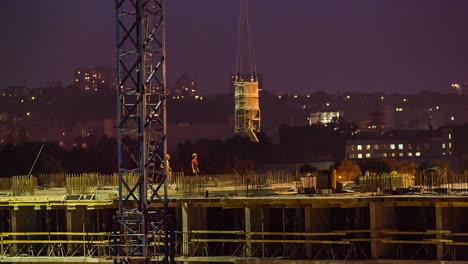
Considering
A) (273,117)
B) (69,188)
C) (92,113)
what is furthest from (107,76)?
(69,188)

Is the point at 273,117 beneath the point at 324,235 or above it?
above

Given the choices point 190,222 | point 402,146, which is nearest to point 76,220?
point 190,222

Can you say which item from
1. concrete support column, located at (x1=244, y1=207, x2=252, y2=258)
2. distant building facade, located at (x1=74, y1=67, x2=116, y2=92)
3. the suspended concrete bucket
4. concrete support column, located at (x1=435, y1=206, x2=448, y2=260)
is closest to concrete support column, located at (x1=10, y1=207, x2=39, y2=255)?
concrete support column, located at (x1=244, y1=207, x2=252, y2=258)

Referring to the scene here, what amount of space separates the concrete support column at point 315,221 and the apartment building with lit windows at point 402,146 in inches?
3191

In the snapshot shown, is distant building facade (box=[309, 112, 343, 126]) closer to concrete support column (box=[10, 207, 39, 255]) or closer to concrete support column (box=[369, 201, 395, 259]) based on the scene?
concrete support column (box=[10, 207, 39, 255])

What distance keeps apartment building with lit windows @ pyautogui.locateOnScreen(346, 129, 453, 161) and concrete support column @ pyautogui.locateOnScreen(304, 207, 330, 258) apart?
8105 centimetres

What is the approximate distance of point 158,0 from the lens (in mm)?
39406

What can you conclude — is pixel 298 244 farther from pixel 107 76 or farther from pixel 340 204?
pixel 107 76

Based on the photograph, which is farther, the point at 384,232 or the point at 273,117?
the point at 273,117

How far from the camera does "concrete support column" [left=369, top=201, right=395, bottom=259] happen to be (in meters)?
37.7

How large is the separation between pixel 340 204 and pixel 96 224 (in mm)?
10720

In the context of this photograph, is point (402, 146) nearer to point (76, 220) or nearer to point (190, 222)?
point (76, 220)

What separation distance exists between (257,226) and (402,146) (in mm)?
87388

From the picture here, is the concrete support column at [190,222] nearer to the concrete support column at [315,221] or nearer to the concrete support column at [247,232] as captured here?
the concrete support column at [247,232]
